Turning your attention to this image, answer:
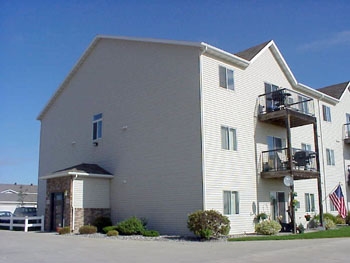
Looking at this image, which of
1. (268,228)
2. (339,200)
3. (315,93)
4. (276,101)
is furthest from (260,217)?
(315,93)

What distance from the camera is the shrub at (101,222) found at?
78.9ft

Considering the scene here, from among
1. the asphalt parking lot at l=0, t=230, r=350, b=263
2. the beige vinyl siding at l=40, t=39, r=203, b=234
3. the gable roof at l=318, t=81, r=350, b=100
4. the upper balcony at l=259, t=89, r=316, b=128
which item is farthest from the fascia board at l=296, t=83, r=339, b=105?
the asphalt parking lot at l=0, t=230, r=350, b=263

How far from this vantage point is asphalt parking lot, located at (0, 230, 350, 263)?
490 inches

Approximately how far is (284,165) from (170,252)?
1170 centimetres

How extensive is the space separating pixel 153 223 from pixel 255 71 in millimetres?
11009

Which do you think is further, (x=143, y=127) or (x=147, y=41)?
(x=147, y=41)

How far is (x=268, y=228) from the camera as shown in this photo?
70.9ft

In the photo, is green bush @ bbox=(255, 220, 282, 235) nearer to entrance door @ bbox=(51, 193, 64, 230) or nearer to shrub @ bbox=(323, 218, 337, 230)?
shrub @ bbox=(323, 218, 337, 230)

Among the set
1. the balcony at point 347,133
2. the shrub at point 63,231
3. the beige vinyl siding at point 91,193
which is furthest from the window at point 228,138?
the balcony at point 347,133

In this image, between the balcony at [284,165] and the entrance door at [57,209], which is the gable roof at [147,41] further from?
the entrance door at [57,209]

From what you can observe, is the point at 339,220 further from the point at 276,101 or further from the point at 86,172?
the point at 86,172

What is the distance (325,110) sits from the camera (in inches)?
1304

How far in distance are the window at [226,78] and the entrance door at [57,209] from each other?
11525 millimetres

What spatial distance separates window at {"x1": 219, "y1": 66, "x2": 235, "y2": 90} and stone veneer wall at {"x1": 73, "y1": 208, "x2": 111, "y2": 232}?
10.4 metres
